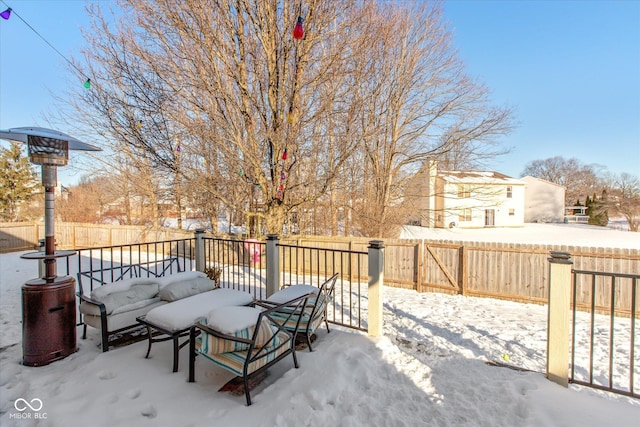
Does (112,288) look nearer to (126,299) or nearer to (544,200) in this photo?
(126,299)

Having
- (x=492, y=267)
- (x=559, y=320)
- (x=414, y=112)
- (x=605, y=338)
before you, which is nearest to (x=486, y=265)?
(x=492, y=267)

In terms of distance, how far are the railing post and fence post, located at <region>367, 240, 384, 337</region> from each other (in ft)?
5.05

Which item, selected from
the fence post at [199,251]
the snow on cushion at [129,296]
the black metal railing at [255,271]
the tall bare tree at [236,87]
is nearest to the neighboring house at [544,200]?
the black metal railing at [255,271]

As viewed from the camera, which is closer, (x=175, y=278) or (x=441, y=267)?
Answer: (x=175, y=278)

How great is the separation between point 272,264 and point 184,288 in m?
1.31

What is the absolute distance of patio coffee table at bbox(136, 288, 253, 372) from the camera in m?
2.62

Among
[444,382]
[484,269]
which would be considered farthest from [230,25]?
[484,269]

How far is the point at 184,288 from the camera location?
3473mm

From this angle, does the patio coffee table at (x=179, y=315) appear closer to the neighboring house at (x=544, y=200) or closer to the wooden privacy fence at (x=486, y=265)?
the wooden privacy fence at (x=486, y=265)

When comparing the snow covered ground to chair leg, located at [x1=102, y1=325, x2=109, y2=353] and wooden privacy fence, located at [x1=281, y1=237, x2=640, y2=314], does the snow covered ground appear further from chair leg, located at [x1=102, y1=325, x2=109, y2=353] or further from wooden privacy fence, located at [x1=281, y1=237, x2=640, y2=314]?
wooden privacy fence, located at [x1=281, y1=237, x2=640, y2=314]

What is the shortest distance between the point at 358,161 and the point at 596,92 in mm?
11154

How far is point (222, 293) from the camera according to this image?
335 centimetres

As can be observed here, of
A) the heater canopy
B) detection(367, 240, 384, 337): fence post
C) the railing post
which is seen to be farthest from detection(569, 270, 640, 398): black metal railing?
the heater canopy

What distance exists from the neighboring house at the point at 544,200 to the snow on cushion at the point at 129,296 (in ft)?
127
